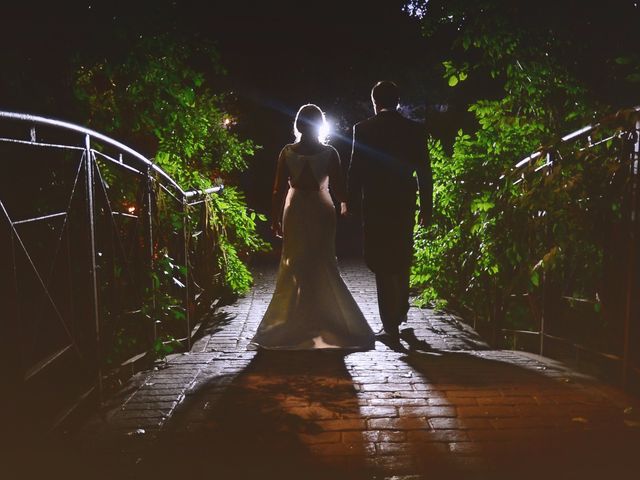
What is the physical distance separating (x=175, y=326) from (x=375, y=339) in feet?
6.31

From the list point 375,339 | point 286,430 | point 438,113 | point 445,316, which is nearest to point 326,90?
point 438,113

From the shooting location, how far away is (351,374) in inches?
152

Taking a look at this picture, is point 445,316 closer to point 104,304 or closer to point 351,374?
point 351,374

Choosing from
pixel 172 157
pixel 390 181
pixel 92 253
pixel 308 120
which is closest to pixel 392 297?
pixel 390 181

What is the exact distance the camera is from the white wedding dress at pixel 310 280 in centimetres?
486

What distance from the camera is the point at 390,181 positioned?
4891 mm

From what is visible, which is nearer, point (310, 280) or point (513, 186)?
point (513, 186)

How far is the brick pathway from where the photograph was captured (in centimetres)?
248

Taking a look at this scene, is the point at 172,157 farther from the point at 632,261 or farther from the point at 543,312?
the point at 632,261

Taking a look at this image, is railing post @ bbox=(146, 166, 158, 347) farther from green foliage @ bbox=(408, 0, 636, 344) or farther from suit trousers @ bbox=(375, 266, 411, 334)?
green foliage @ bbox=(408, 0, 636, 344)

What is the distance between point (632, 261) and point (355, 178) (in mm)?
2379

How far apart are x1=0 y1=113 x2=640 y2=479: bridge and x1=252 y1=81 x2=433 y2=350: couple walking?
35 centimetres

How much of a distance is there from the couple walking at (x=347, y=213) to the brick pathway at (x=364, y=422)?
21.9 inches

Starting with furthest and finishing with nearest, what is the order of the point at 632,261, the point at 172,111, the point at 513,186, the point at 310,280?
the point at 172,111
the point at 310,280
the point at 513,186
the point at 632,261
